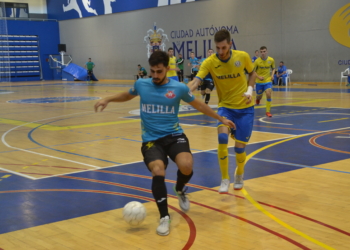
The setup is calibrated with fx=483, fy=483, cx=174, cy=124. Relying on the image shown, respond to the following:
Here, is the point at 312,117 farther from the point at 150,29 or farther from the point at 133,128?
the point at 150,29

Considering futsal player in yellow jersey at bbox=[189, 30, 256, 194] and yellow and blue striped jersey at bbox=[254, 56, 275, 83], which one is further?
yellow and blue striped jersey at bbox=[254, 56, 275, 83]

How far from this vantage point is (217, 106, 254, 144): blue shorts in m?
6.62

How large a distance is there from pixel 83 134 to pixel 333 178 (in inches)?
273

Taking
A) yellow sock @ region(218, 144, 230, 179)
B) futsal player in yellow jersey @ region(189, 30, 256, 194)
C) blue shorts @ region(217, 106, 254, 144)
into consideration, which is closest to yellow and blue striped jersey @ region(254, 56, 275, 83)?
futsal player in yellow jersey @ region(189, 30, 256, 194)

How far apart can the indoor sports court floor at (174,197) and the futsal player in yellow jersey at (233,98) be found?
415mm

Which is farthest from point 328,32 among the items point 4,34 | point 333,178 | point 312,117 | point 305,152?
point 4,34

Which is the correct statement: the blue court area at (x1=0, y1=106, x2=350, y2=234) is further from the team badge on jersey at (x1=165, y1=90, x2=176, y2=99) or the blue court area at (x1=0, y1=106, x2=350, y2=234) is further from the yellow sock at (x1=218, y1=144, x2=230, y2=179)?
the team badge on jersey at (x1=165, y1=90, x2=176, y2=99)

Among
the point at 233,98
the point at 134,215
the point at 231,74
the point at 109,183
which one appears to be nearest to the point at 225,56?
the point at 231,74

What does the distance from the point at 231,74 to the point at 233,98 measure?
1.11ft

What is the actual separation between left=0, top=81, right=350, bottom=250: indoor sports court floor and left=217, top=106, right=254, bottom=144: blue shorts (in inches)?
28.6

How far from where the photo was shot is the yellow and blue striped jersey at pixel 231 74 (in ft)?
21.6

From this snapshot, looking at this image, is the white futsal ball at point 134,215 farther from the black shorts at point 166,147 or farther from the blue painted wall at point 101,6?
the blue painted wall at point 101,6

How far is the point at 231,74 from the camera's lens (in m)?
6.61

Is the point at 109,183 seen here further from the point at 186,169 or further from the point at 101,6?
the point at 101,6
